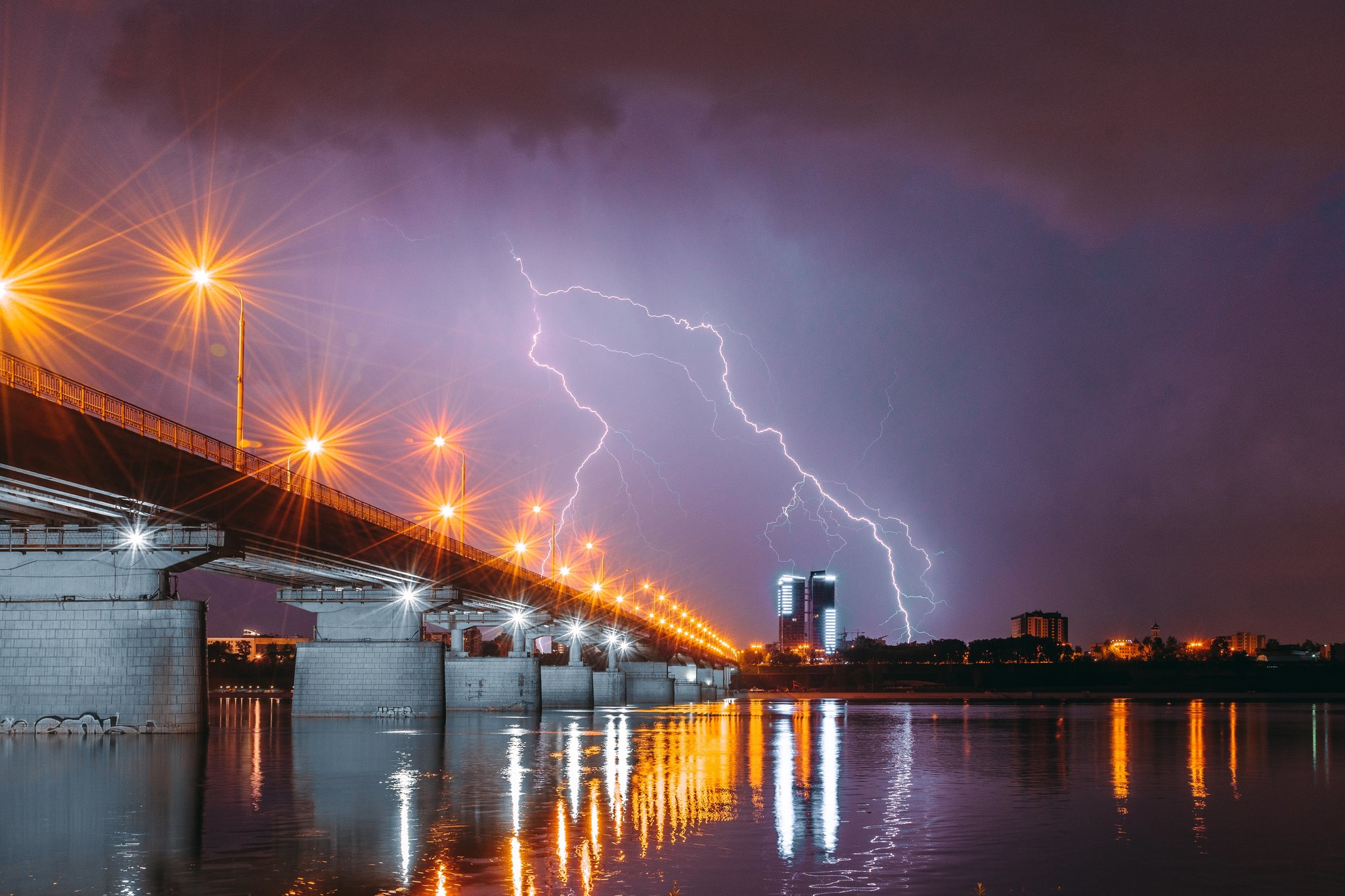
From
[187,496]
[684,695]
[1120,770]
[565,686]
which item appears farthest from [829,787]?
[684,695]

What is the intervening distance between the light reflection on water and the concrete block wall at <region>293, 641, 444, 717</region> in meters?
30.4

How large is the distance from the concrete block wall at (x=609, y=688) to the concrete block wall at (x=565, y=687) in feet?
59.6

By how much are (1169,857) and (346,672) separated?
75100 millimetres

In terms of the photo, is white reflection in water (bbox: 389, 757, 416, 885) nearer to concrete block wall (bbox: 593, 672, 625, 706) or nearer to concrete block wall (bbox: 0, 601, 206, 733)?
concrete block wall (bbox: 0, 601, 206, 733)

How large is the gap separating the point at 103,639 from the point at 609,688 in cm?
10615

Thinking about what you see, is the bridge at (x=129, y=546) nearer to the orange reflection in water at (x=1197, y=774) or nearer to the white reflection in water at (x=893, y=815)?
the white reflection in water at (x=893, y=815)

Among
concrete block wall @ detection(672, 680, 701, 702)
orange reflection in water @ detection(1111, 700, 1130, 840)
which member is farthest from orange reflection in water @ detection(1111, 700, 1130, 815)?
concrete block wall @ detection(672, 680, 701, 702)

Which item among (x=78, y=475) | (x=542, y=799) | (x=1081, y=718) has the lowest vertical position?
(x=1081, y=718)

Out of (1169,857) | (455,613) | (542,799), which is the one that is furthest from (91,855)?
(455,613)

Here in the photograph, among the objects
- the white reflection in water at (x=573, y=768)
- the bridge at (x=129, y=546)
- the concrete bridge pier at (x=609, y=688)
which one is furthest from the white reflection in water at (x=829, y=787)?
the concrete bridge pier at (x=609, y=688)

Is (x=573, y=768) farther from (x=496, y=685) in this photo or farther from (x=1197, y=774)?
(x=496, y=685)

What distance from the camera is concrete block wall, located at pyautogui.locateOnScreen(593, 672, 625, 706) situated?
153125 millimetres

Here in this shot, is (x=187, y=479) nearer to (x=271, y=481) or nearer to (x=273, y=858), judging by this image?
(x=271, y=481)

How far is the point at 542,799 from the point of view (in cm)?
3122
